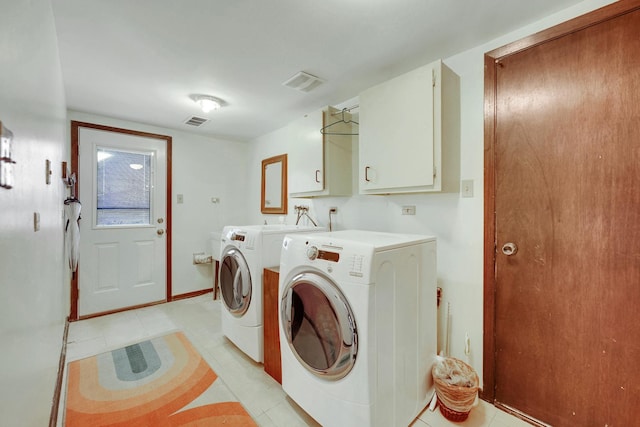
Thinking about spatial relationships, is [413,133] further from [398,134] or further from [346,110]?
[346,110]

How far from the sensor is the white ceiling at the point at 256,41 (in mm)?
1370

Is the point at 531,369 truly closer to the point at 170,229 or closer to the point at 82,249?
the point at 170,229

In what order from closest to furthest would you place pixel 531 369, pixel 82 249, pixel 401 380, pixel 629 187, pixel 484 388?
pixel 629 187 < pixel 401 380 < pixel 531 369 < pixel 484 388 < pixel 82 249

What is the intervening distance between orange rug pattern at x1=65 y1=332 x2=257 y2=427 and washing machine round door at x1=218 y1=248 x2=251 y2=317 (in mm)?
450

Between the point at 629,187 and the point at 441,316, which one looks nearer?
the point at 629,187

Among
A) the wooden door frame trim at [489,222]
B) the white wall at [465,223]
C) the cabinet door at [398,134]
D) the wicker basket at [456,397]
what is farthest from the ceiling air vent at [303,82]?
the wicker basket at [456,397]

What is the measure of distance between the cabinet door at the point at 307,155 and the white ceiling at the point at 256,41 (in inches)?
10.1

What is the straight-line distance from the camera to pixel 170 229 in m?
3.32

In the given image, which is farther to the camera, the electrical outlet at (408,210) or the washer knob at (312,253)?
the electrical outlet at (408,210)

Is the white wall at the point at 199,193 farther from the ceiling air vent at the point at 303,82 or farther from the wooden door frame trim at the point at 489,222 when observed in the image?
the wooden door frame trim at the point at 489,222

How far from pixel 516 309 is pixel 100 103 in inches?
145

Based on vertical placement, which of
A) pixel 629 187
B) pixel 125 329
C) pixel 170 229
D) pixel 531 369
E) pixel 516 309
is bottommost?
pixel 125 329

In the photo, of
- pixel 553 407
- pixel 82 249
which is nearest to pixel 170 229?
pixel 82 249

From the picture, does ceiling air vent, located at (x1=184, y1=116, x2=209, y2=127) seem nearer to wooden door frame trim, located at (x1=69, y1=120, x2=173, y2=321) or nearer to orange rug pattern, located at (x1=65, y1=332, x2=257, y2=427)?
wooden door frame trim, located at (x1=69, y1=120, x2=173, y2=321)
